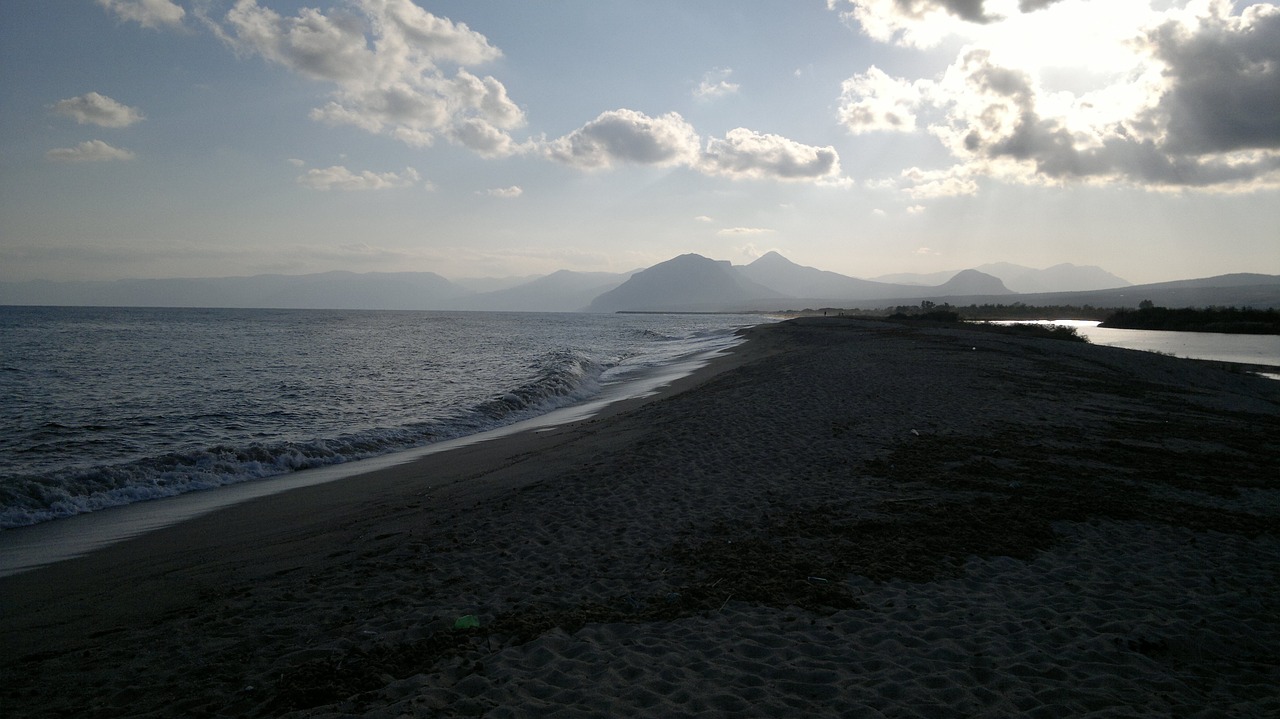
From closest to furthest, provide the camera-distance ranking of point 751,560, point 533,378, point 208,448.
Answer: point 751,560
point 208,448
point 533,378

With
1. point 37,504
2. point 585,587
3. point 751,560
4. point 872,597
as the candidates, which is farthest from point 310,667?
point 37,504

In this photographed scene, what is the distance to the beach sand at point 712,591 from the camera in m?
4.25

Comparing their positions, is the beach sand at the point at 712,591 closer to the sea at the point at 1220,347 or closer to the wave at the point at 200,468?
the wave at the point at 200,468

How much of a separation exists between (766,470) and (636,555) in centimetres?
382

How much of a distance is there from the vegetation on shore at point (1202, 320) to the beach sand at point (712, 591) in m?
51.2

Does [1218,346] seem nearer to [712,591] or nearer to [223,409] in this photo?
[712,591]

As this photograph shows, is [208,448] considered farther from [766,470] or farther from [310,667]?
[766,470]

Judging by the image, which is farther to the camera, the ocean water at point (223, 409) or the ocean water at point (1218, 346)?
the ocean water at point (1218, 346)

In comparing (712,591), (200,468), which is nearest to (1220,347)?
(712,591)

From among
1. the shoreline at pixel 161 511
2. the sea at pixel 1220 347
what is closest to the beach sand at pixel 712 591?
the shoreline at pixel 161 511

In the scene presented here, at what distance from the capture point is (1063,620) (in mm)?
5156

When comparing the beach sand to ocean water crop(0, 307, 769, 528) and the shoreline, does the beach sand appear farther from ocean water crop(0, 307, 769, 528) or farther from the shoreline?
ocean water crop(0, 307, 769, 528)

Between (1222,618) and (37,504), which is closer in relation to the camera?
(1222,618)

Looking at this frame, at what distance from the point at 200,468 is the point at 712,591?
37.9 feet
